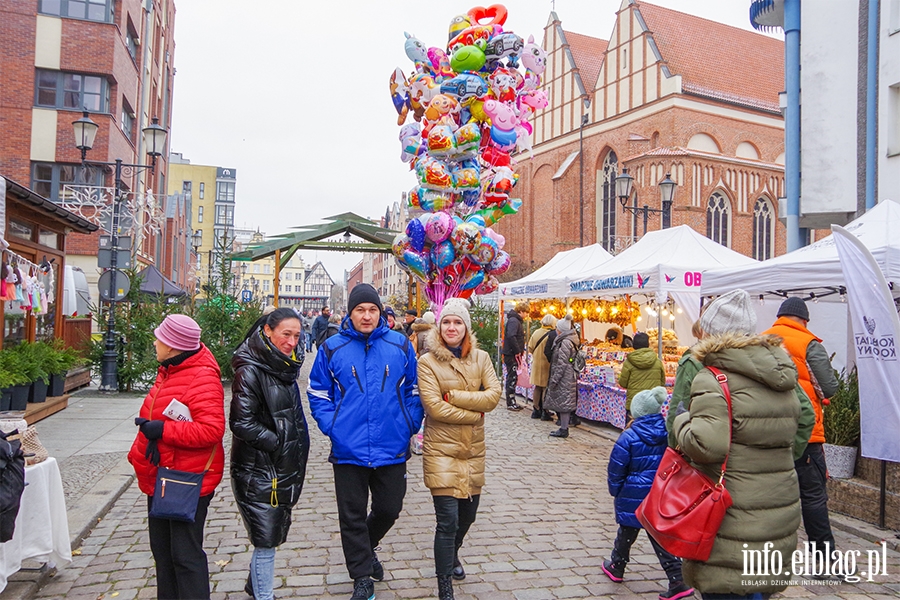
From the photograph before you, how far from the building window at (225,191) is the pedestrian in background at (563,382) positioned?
321ft

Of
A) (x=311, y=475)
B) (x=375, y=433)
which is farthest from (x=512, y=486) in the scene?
(x=375, y=433)

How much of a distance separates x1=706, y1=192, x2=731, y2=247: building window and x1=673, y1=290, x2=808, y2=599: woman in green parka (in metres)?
33.8

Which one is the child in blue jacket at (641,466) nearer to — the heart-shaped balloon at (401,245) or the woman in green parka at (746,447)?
the woman in green parka at (746,447)

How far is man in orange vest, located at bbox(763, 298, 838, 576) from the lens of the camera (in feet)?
14.7

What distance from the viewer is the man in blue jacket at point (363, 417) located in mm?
3883

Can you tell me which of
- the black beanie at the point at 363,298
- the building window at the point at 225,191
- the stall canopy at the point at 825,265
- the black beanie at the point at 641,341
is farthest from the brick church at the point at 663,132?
the building window at the point at 225,191

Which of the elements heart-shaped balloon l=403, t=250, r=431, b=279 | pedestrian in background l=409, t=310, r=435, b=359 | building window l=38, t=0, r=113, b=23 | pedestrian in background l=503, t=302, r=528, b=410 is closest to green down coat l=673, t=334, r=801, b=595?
pedestrian in background l=409, t=310, r=435, b=359

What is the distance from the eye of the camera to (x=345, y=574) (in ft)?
14.6

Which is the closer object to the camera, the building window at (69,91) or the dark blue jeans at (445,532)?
the dark blue jeans at (445,532)

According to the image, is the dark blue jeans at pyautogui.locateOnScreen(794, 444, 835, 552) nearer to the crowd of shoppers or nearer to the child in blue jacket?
the crowd of shoppers

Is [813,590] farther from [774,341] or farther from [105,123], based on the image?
[105,123]

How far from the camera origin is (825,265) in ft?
21.8

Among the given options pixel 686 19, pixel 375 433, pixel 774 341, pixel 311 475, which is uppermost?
pixel 686 19

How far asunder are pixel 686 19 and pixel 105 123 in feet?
104
